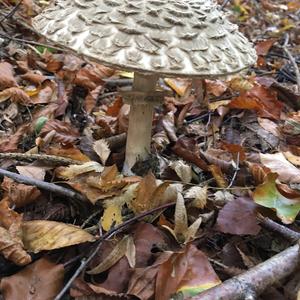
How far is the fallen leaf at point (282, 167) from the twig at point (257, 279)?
2.45 feet

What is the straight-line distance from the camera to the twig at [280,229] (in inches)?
83.9

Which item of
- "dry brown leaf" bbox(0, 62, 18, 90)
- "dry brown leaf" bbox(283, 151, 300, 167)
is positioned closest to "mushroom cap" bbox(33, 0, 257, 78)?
"dry brown leaf" bbox(283, 151, 300, 167)

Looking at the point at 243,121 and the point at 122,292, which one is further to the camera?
the point at 243,121

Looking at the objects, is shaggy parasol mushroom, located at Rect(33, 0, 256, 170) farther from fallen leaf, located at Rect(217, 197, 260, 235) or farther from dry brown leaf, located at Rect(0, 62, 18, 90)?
dry brown leaf, located at Rect(0, 62, 18, 90)

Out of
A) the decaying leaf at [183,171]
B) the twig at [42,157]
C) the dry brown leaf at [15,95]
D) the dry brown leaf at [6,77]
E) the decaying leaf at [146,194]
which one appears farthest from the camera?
the dry brown leaf at [6,77]

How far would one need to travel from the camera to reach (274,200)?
227 centimetres

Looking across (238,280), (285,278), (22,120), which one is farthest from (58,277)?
(22,120)

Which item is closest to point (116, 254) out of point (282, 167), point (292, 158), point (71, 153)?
point (71, 153)

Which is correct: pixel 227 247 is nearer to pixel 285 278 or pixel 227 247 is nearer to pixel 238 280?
pixel 285 278

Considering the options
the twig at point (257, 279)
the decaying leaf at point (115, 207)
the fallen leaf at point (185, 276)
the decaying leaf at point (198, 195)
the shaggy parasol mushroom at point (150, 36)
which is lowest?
the decaying leaf at point (198, 195)

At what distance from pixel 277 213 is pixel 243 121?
139cm

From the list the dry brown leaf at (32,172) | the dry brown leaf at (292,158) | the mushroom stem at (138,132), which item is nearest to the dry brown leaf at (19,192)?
the dry brown leaf at (32,172)

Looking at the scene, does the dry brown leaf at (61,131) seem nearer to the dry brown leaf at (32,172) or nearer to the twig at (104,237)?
the dry brown leaf at (32,172)

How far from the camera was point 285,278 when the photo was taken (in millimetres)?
1955
